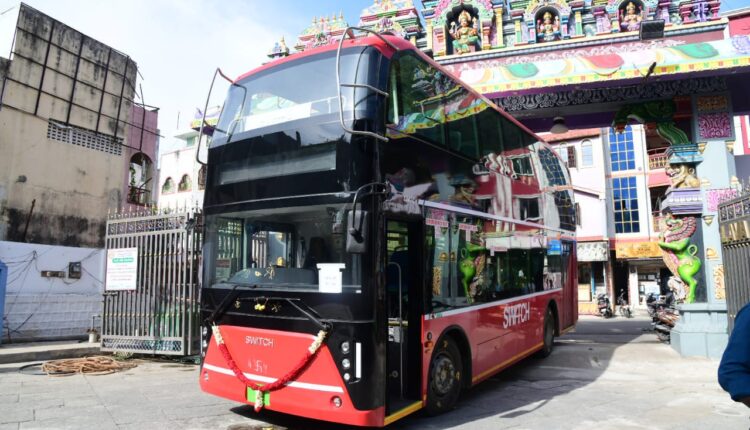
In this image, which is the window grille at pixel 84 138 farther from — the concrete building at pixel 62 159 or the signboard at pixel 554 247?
the signboard at pixel 554 247

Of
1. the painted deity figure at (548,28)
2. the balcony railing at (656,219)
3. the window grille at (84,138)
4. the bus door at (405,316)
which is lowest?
the bus door at (405,316)

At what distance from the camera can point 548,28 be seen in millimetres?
19688

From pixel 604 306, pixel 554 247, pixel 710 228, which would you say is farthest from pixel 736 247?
pixel 604 306

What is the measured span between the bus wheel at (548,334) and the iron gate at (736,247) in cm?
298

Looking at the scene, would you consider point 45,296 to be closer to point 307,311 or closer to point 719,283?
point 307,311

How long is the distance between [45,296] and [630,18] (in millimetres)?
21782

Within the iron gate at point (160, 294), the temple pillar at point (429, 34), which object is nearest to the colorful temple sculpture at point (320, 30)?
the temple pillar at point (429, 34)

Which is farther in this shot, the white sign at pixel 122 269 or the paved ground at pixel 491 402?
the white sign at pixel 122 269

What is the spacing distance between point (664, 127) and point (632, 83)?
1281 millimetres

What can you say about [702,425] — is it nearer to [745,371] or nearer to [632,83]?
[745,371]

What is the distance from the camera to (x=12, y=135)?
15359mm

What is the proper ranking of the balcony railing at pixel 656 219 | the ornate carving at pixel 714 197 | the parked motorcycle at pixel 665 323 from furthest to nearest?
Answer: the balcony railing at pixel 656 219 → the parked motorcycle at pixel 665 323 → the ornate carving at pixel 714 197

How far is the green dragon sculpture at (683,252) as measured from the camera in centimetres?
945

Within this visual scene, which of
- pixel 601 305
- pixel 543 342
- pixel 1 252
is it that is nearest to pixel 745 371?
pixel 543 342
